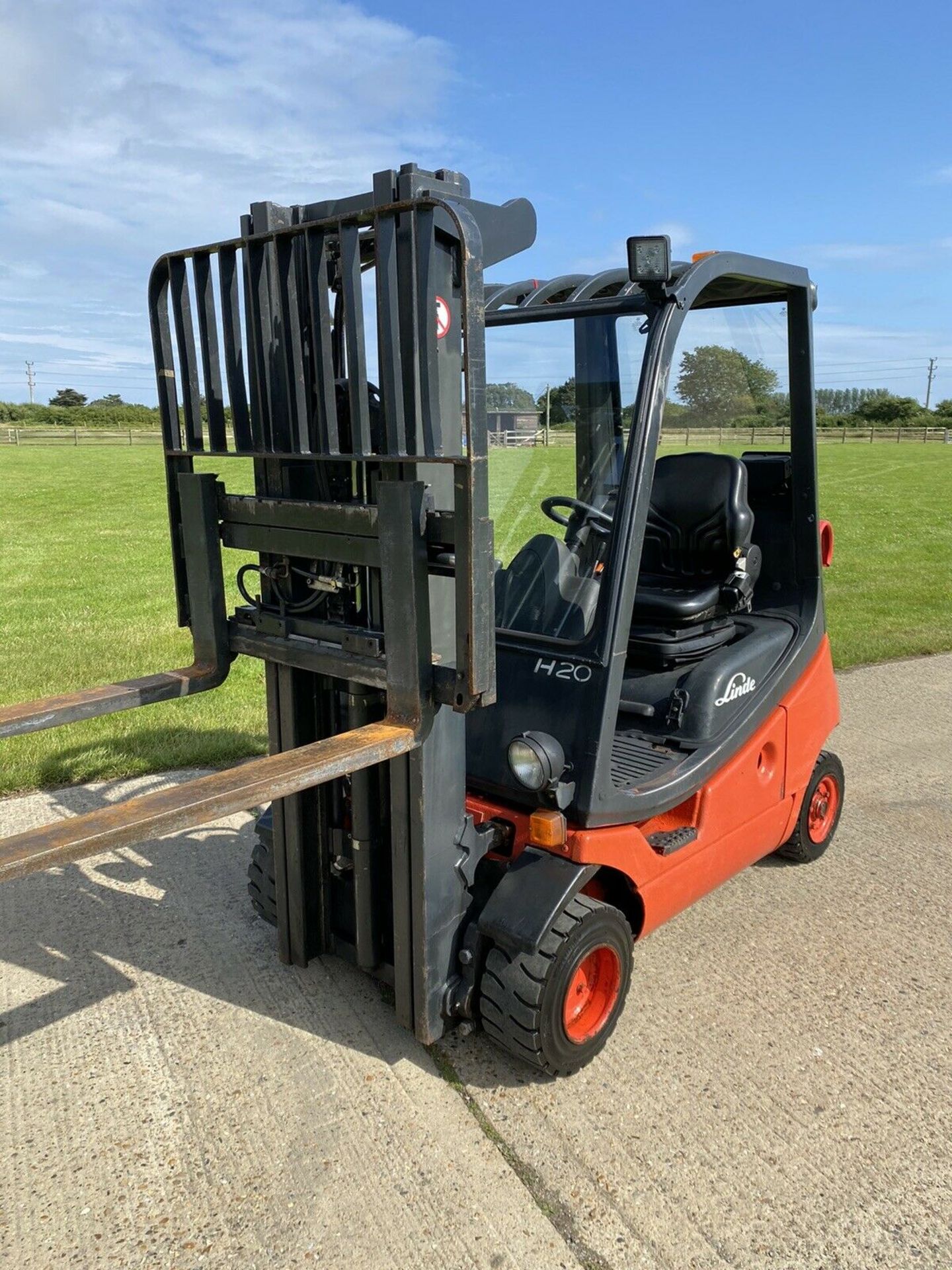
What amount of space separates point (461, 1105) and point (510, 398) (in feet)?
7.67

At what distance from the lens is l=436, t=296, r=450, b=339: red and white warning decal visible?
2635mm

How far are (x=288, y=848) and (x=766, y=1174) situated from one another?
170cm

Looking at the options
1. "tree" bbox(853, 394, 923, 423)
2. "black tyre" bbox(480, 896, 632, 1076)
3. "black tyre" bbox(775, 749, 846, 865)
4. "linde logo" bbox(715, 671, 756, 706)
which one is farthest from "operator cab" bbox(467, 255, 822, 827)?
"tree" bbox(853, 394, 923, 423)

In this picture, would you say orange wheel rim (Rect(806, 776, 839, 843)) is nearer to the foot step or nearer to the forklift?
the forklift

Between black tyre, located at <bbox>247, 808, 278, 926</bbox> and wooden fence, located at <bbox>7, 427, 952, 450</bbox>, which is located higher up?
wooden fence, located at <bbox>7, 427, 952, 450</bbox>

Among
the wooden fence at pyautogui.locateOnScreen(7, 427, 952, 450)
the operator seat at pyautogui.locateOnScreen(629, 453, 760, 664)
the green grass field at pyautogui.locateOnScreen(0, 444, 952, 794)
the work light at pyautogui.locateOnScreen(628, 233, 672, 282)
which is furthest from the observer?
the wooden fence at pyautogui.locateOnScreen(7, 427, 952, 450)

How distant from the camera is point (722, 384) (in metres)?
3.84

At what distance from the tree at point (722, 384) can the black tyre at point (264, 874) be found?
2.08 metres

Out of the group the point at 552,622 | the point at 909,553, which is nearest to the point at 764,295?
the point at 552,622

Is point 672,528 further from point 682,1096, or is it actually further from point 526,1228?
point 526,1228

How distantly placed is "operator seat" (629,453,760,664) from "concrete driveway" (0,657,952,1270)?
1.15 metres

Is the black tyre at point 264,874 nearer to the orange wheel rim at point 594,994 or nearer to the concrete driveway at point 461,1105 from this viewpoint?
the concrete driveway at point 461,1105

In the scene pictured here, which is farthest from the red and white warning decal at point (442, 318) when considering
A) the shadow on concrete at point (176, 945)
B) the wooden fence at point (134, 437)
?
the wooden fence at point (134, 437)

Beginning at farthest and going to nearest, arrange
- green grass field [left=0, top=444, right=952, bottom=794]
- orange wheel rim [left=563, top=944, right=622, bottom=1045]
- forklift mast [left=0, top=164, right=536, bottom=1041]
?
green grass field [left=0, top=444, right=952, bottom=794] < orange wheel rim [left=563, top=944, right=622, bottom=1045] < forklift mast [left=0, top=164, right=536, bottom=1041]
